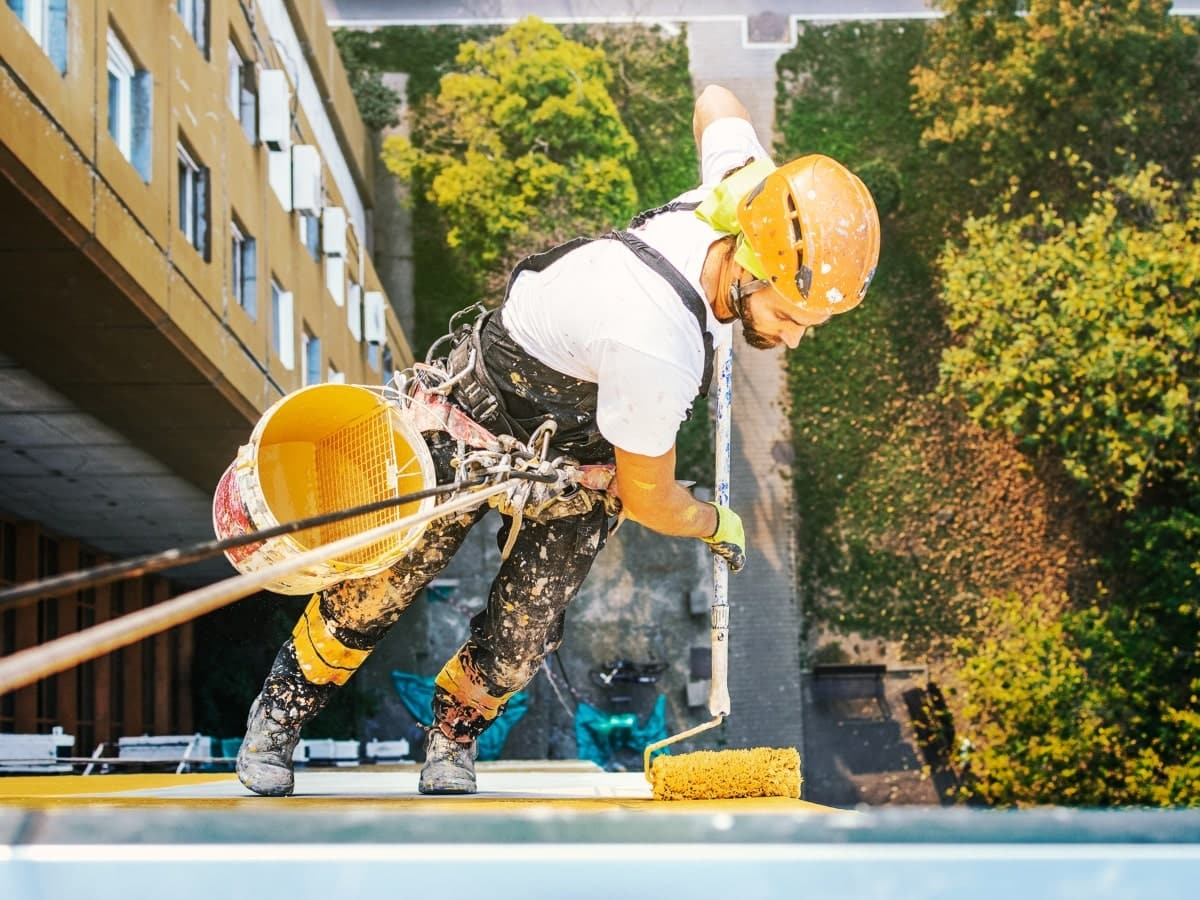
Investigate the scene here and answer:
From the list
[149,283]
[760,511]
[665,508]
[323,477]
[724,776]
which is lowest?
[724,776]

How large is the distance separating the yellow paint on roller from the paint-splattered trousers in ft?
1.19

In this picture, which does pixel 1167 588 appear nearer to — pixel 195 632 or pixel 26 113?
pixel 195 632

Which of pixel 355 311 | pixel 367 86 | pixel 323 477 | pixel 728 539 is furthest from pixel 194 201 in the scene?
pixel 367 86

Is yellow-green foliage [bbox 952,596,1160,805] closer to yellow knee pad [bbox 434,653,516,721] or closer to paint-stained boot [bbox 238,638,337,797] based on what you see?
yellow knee pad [bbox 434,653,516,721]

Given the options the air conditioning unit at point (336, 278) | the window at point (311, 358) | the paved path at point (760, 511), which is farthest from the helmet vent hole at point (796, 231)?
the paved path at point (760, 511)

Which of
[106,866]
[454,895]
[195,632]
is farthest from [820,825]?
[195,632]

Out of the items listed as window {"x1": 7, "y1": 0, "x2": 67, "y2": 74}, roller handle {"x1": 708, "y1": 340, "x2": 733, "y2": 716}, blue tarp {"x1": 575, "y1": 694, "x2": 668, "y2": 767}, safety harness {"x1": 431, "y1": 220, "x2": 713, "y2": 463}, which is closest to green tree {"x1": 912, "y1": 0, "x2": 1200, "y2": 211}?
blue tarp {"x1": 575, "y1": 694, "x2": 668, "y2": 767}

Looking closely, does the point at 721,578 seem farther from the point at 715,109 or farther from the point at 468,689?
the point at 715,109

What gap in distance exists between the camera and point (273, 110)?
813 centimetres

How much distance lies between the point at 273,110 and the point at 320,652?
19.8 ft

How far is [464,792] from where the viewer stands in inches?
112

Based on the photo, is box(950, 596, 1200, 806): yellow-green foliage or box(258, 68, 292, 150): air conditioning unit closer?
box(258, 68, 292, 150): air conditioning unit

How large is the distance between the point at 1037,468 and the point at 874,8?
4436mm

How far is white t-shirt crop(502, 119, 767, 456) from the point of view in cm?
217
